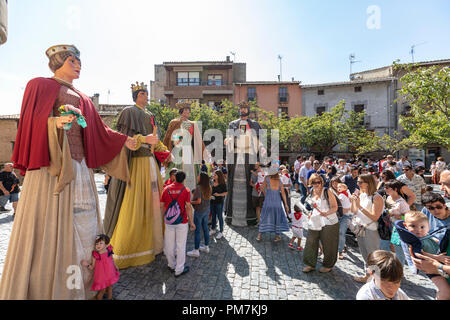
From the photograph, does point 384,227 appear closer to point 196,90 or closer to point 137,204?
point 137,204

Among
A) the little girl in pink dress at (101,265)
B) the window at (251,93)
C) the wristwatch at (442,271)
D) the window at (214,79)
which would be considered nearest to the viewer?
the wristwatch at (442,271)

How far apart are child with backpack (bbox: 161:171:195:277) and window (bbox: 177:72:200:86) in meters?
27.9

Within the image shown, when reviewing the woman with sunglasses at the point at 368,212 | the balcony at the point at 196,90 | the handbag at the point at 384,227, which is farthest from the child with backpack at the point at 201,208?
the balcony at the point at 196,90

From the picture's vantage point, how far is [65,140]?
2.60 meters

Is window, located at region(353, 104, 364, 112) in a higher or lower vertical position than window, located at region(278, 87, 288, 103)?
lower

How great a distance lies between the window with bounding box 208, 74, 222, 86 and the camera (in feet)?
98.0

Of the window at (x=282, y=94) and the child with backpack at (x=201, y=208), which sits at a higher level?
the window at (x=282, y=94)

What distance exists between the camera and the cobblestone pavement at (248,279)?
3262mm

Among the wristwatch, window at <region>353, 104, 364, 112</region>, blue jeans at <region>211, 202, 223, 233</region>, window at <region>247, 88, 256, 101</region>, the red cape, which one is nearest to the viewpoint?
the wristwatch

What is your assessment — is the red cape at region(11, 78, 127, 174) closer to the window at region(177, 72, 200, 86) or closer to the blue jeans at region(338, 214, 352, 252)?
the blue jeans at region(338, 214, 352, 252)

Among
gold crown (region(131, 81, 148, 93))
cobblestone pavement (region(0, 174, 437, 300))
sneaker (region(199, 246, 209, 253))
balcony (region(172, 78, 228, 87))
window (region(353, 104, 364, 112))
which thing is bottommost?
cobblestone pavement (region(0, 174, 437, 300))

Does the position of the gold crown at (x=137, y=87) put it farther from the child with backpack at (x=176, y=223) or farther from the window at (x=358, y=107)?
the window at (x=358, y=107)

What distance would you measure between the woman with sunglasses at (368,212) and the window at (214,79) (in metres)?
28.0

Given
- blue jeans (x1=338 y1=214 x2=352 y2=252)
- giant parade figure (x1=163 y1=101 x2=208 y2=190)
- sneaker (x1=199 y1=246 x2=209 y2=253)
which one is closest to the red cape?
giant parade figure (x1=163 y1=101 x2=208 y2=190)
